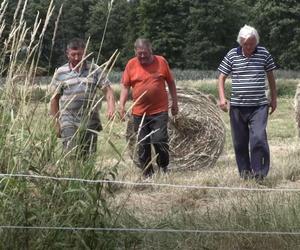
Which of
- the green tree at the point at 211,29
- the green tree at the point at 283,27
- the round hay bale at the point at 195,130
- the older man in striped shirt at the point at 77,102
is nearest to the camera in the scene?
the older man in striped shirt at the point at 77,102

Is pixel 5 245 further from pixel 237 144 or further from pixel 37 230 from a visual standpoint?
pixel 237 144

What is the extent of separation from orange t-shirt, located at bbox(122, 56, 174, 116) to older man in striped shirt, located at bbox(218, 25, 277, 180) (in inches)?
30.6

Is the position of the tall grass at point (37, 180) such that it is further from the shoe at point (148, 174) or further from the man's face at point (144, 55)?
the man's face at point (144, 55)

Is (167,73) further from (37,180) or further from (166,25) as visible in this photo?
(166,25)

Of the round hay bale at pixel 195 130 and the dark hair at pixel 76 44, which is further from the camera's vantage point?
the round hay bale at pixel 195 130

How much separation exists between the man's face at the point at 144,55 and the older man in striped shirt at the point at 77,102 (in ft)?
2.92

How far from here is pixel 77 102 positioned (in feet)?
21.4

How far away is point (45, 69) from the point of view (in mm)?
4613

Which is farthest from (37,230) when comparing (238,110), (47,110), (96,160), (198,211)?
(238,110)

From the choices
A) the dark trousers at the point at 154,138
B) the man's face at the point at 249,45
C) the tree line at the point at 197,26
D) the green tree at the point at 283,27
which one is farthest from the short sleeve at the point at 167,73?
the green tree at the point at 283,27

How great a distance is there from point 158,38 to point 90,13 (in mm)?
7705

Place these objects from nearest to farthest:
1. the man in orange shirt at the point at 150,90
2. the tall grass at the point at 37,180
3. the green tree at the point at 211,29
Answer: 1. the tall grass at the point at 37,180
2. the man in orange shirt at the point at 150,90
3. the green tree at the point at 211,29

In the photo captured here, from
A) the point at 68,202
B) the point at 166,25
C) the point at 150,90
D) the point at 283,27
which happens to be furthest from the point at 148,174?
the point at 166,25

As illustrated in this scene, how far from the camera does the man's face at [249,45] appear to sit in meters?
7.15
